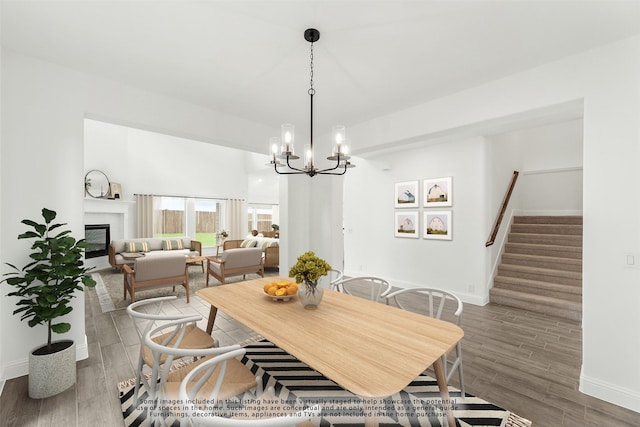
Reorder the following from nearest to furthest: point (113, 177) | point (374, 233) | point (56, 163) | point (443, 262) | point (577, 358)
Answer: point (56, 163) < point (577, 358) < point (443, 262) < point (374, 233) < point (113, 177)

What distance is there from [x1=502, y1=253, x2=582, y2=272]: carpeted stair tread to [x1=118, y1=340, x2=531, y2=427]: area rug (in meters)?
3.53

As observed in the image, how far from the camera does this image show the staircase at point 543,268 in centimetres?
393

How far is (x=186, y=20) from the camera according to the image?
6.02ft

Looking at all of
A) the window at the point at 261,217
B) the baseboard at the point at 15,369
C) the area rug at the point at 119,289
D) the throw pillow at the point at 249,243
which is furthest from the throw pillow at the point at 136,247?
the baseboard at the point at 15,369

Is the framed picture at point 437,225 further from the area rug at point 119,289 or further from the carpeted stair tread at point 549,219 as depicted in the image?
the area rug at point 119,289

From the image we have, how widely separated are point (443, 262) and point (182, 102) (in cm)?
455

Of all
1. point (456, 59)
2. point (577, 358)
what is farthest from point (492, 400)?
point (456, 59)

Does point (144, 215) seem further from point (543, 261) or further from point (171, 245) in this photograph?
point (543, 261)

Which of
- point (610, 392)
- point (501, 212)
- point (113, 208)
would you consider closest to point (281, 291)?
point (610, 392)

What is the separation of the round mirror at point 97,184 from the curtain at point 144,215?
2.65ft

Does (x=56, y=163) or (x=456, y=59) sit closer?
(x=456, y=59)

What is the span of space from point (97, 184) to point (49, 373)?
657 cm

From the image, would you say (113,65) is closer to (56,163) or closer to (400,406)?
(56,163)

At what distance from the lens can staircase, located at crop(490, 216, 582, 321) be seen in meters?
3.93
